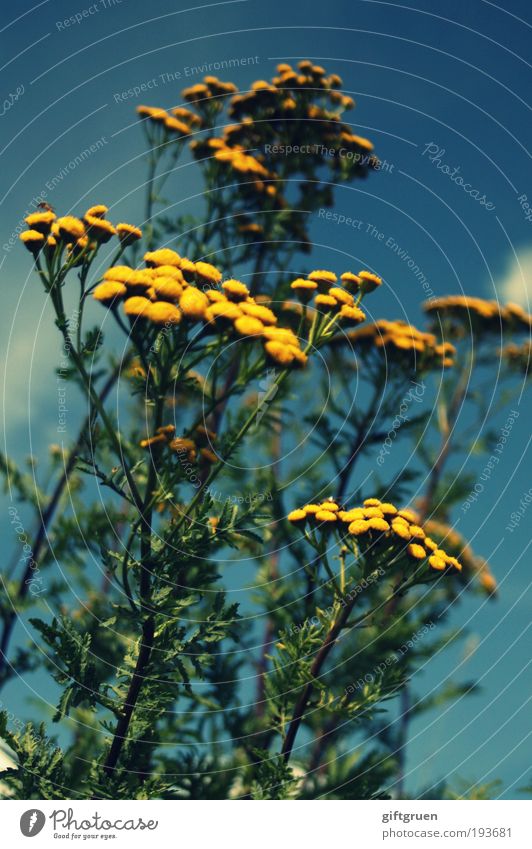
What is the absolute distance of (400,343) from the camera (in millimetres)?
4926

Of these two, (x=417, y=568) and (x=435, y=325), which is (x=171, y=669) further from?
(x=435, y=325)

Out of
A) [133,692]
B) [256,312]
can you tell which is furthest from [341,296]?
[133,692]

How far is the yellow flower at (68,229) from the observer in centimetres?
340

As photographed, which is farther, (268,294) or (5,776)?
(268,294)

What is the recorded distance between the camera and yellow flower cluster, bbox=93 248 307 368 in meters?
3.08

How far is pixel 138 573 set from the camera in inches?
133

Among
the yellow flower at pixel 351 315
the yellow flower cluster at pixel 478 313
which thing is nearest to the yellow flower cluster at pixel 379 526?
the yellow flower at pixel 351 315

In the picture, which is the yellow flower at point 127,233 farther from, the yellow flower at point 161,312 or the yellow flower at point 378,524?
the yellow flower at point 378,524

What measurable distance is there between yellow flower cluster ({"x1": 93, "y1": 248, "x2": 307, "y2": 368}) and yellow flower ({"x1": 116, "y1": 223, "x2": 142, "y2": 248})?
376 mm

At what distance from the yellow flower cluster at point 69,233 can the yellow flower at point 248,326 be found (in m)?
0.82

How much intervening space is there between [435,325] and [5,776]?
427 cm

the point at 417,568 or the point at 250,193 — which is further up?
the point at 250,193

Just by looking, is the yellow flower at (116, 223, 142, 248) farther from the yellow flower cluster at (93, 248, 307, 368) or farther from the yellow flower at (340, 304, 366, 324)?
the yellow flower at (340, 304, 366, 324)
